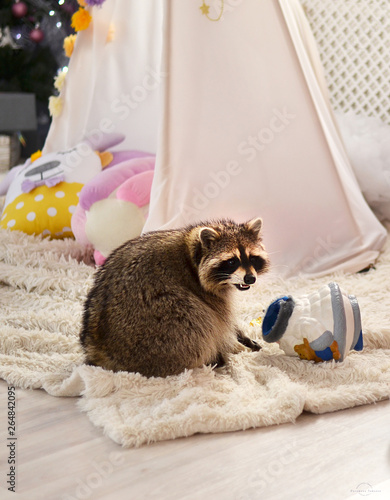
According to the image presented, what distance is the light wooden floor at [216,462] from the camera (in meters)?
1.05

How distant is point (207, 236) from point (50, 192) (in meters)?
1.39

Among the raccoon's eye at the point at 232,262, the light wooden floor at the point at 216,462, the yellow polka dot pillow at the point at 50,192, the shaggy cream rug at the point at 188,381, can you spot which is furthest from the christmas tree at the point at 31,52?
the light wooden floor at the point at 216,462

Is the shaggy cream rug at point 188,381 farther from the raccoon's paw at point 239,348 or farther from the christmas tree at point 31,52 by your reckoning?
the christmas tree at point 31,52

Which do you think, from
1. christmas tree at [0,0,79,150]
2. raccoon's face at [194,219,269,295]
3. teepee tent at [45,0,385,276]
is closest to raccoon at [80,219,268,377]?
raccoon's face at [194,219,269,295]

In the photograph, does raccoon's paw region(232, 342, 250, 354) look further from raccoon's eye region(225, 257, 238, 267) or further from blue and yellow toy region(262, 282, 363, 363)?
raccoon's eye region(225, 257, 238, 267)

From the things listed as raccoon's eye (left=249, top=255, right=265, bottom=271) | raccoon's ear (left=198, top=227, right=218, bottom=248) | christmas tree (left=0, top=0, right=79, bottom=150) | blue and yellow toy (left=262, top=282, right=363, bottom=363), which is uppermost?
christmas tree (left=0, top=0, right=79, bottom=150)

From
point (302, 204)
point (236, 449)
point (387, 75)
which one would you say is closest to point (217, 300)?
point (236, 449)

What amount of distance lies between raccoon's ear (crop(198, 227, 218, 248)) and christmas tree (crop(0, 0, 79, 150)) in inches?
132

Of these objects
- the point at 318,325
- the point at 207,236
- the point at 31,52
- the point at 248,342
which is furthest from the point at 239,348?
the point at 31,52

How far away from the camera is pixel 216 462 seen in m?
1.13

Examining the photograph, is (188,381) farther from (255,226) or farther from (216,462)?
(255,226)

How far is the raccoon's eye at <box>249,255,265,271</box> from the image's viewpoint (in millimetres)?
1460

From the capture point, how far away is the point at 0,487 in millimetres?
1064

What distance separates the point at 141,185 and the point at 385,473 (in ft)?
4.94
